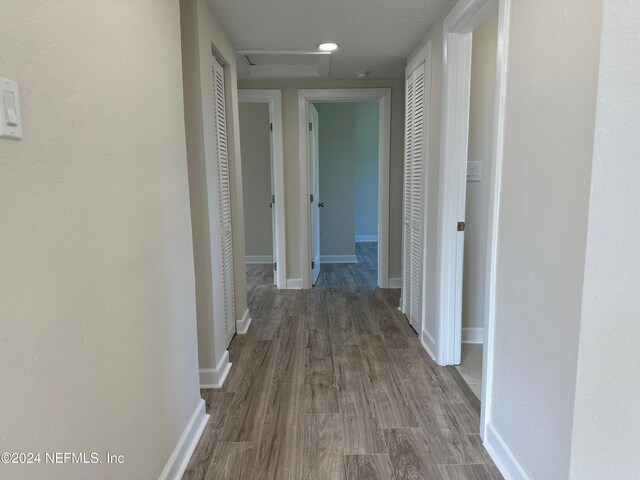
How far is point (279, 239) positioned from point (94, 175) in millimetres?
3261

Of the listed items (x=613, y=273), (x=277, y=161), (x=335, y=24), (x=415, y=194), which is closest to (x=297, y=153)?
(x=277, y=161)

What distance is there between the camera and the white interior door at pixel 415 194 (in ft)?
9.30

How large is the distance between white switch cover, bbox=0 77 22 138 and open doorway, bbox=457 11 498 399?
243cm

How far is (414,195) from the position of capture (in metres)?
3.08

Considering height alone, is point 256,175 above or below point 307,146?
below

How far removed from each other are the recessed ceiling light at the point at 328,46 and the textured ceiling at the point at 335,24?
0.15 feet

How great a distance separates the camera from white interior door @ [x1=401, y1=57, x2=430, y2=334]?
112 inches

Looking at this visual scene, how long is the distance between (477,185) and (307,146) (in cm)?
200

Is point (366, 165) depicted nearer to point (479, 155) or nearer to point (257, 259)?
point (257, 259)

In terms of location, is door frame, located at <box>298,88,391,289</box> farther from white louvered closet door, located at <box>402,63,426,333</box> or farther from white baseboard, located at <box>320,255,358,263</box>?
white baseboard, located at <box>320,255,358,263</box>

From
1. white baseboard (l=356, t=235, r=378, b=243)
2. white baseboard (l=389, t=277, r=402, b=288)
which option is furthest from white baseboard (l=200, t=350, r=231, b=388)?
white baseboard (l=356, t=235, r=378, b=243)

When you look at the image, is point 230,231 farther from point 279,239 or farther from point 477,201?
point 477,201

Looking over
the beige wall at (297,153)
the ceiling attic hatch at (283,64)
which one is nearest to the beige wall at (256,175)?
the beige wall at (297,153)

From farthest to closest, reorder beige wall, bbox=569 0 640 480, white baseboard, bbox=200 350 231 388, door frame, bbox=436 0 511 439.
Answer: white baseboard, bbox=200 350 231 388 < door frame, bbox=436 0 511 439 < beige wall, bbox=569 0 640 480
